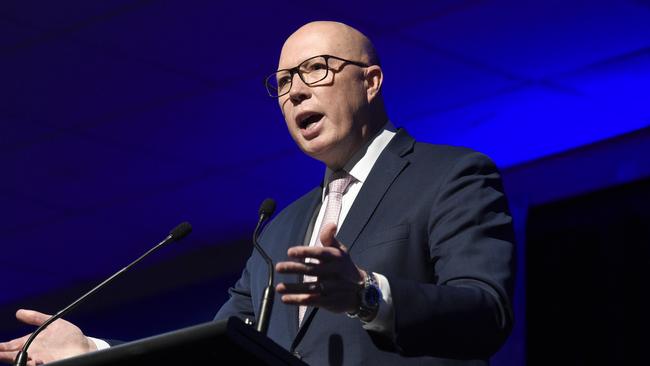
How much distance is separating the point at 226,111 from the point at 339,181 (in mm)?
3232

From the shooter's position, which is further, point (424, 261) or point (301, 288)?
point (424, 261)

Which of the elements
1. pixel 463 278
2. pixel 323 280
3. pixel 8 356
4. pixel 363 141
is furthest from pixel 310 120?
pixel 323 280

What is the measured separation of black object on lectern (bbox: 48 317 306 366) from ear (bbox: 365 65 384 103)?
1.10 meters

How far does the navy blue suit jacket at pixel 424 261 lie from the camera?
71.9 inches

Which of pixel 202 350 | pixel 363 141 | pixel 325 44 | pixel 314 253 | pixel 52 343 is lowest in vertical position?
pixel 202 350

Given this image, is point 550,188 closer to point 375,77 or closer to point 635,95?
point 635,95

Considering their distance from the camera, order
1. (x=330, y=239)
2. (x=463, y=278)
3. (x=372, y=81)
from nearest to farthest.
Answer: (x=330, y=239)
(x=463, y=278)
(x=372, y=81)

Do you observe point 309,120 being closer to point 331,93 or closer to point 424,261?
point 331,93

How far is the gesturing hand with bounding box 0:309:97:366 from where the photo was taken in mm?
2287

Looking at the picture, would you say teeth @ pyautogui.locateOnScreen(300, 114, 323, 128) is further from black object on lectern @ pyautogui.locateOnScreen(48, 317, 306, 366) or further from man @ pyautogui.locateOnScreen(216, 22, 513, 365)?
black object on lectern @ pyautogui.locateOnScreen(48, 317, 306, 366)

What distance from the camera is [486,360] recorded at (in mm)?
2084

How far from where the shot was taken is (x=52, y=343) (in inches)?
90.5

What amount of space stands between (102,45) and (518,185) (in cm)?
249

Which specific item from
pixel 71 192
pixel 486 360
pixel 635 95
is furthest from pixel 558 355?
pixel 486 360
